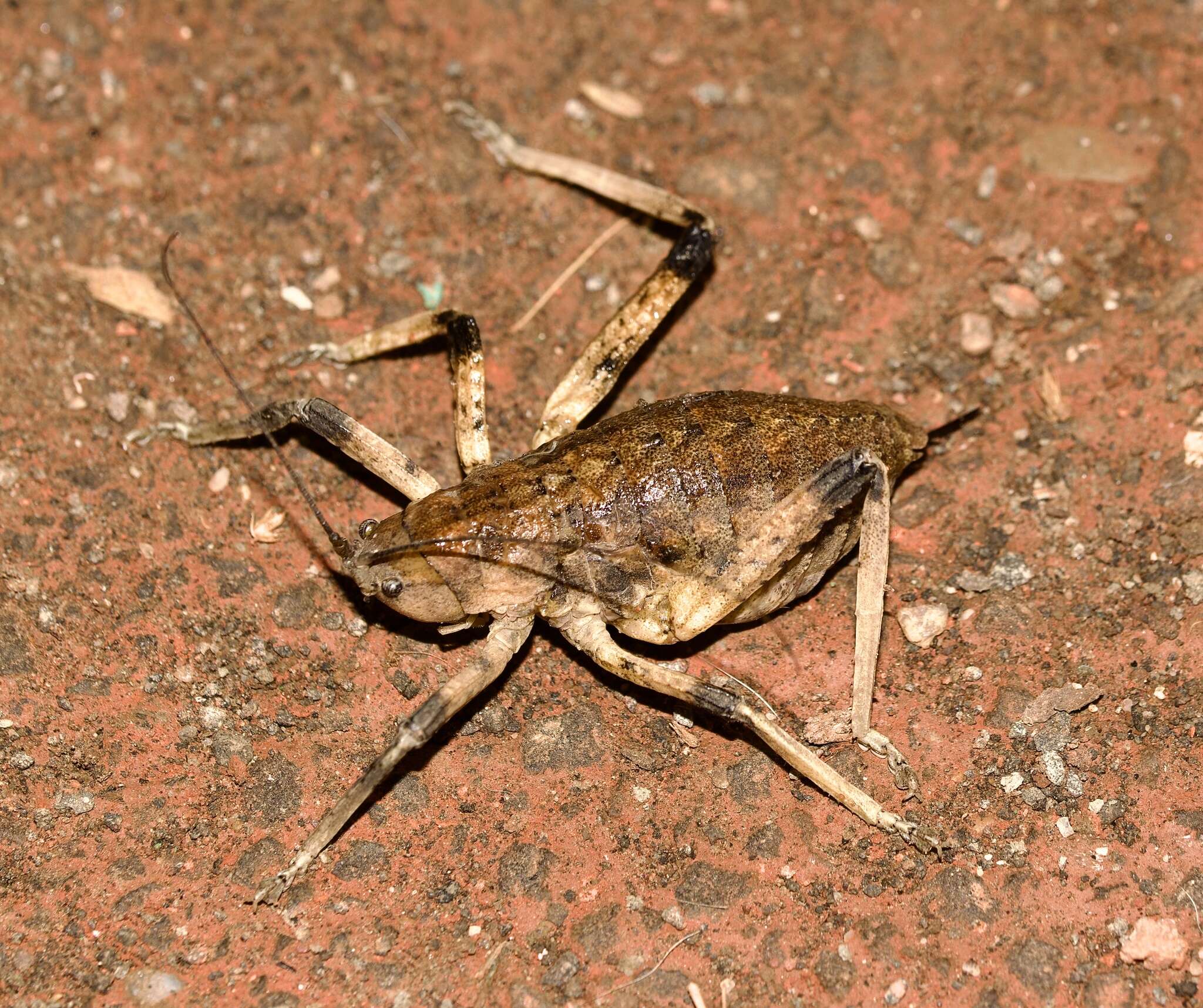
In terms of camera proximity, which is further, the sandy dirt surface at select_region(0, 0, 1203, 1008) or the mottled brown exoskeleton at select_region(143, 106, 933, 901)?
the mottled brown exoskeleton at select_region(143, 106, 933, 901)

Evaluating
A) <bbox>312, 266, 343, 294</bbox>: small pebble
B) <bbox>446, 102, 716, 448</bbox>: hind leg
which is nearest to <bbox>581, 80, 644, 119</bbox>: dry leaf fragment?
<bbox>446, 102, 716, 448</bbox>: hind leg

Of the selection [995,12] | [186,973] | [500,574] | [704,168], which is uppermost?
[995,12]

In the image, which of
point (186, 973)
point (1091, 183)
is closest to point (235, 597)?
point (186, 973)

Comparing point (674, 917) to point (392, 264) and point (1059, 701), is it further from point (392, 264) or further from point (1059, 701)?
point (392, 264)

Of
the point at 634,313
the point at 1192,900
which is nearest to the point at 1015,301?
the point at 634,313

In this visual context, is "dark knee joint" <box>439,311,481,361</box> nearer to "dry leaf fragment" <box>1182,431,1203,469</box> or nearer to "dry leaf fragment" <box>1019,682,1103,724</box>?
"dry leaf fragment" <box>1019,682,1103,724</box>

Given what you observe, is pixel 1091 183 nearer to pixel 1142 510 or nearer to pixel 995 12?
pixel 995 12

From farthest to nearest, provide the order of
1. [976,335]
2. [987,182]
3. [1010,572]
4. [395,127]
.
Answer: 1. [395,127]
2. [987,182]
3. [976,335]
4. [1010,572]
